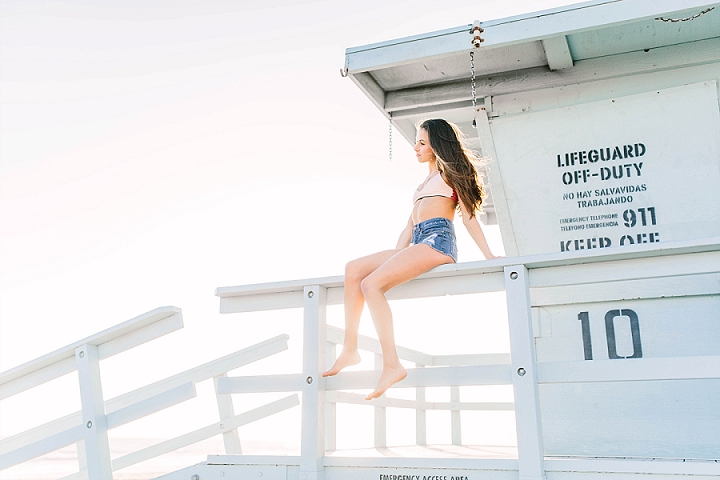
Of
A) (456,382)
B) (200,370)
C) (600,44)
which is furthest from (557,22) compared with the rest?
(200,370)

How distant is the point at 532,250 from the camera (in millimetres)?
4758

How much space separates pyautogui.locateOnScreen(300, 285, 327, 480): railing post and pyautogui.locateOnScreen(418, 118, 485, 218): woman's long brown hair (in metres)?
1.07

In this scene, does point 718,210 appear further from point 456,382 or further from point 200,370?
point 200,370

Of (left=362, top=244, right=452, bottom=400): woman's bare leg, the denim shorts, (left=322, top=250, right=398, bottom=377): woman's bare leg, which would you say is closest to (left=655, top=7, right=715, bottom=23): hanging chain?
the denim shorts

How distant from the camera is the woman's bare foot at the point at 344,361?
320 cm

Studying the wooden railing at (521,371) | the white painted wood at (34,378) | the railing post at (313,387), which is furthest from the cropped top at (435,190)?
the white painted wood at (34,378)

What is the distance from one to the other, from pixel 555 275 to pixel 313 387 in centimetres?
124

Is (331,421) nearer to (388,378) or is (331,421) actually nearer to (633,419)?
(388,378)

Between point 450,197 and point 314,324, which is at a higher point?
point 450,197

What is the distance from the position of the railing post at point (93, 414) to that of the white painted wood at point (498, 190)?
292 centimetres

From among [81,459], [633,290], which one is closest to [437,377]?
[633,290]

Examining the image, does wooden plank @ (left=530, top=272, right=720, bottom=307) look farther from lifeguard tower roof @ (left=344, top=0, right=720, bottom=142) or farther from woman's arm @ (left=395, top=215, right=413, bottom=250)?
lifeguard tower roof @ (left=344, top=0, right=720, bottom=142)

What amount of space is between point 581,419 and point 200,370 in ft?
9.05

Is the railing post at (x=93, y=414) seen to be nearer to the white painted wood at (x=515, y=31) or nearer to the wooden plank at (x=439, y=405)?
the wooden plank at (x=439, y=405)
